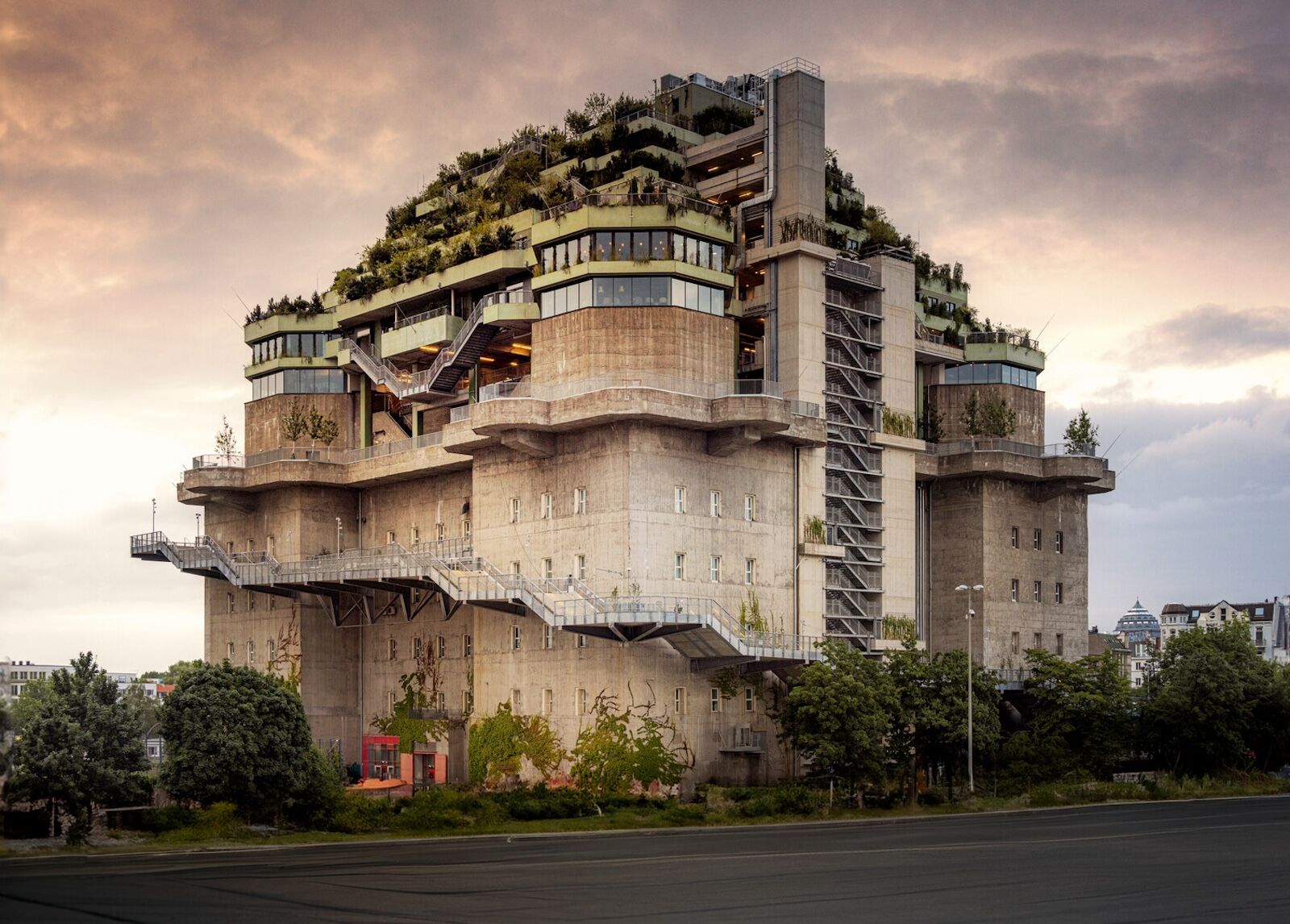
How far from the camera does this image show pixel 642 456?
82.1m

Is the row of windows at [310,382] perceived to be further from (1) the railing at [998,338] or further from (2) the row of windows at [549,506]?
(1) the railing at [998,338]

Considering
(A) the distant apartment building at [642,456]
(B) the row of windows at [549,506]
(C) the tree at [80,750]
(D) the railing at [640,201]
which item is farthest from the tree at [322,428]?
(C) the tree at [80,750]

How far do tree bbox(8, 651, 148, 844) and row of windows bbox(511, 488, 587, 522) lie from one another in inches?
1075

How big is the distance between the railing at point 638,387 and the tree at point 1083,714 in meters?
24.9

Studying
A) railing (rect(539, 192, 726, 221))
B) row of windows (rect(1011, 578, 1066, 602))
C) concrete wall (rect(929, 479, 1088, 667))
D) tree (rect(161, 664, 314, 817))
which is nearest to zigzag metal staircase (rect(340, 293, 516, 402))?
railing (rect(539, 192, 726, 221))

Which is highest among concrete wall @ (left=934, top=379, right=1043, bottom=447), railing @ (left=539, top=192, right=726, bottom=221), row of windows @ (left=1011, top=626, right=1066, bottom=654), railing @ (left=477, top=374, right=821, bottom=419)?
railing @ (left=539, top=192, right=726, bottom=221)

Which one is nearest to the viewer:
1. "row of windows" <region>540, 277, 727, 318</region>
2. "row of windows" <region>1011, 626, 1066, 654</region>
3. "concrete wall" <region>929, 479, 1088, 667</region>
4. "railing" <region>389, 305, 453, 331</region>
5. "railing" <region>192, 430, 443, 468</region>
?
"row of windows" <region>540, 277, 727, 318</region>

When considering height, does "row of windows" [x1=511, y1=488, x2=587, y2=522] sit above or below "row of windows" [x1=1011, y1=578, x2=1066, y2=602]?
above

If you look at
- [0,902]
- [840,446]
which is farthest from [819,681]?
[0,902]

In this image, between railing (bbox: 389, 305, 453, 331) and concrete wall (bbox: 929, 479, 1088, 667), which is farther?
concrete wall (bbox: 929, 479, 1088, 667)

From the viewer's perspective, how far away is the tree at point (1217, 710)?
8962cm

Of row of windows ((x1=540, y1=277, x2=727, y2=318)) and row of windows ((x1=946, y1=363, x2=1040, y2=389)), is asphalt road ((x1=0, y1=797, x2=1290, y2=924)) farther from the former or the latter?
row of windows ((x1=946, y1=363, x2=1040, y2=389))

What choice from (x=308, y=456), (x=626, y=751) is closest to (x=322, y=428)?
(x=308, y=456)

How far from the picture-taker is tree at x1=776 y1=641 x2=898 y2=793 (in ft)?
245
